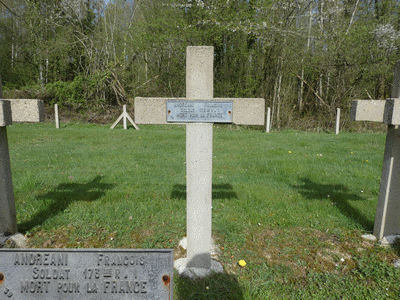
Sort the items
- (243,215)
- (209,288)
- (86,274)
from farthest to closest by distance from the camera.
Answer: (243,215), (209,288), (86,274)

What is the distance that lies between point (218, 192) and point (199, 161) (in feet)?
6.16

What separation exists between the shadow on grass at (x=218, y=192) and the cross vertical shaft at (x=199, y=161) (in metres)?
1.52

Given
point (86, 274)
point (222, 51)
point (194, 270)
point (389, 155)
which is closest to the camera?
point (86, 274)

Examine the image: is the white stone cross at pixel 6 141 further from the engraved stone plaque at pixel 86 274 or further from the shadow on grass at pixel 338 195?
the shadow on grass at pixel 338 195

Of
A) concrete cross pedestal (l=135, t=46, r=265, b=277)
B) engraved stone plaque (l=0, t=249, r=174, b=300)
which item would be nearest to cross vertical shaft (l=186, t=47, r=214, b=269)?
concrete cross pedestal (l=135, t=46, r=265, b=277)

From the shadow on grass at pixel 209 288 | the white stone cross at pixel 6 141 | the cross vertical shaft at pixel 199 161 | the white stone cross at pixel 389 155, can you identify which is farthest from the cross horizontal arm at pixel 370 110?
the white stone cross at pixel 6 141

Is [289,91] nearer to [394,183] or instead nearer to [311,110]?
[311,110]

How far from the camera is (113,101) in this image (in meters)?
18.2

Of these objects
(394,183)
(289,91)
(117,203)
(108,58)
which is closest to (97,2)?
(108,58)

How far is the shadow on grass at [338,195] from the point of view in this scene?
3.47m

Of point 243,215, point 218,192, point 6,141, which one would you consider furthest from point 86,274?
point 218,192

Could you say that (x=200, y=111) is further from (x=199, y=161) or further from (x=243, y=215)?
(x=243, y=215)

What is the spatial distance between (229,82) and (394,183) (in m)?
14.0

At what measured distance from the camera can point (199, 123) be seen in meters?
2.38
